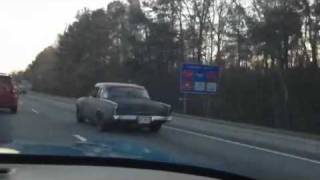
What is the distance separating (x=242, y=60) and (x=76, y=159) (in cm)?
6322

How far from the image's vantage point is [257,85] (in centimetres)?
5750

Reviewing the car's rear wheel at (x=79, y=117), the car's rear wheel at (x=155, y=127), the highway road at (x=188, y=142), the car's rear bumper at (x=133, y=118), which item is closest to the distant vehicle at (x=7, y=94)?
the highway road at (x=188, y=142)

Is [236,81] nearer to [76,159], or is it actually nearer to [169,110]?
[169,110]

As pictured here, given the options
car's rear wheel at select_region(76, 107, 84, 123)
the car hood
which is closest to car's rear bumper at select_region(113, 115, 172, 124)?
car's rear wheel at select_region(76, 107, 84, 123)

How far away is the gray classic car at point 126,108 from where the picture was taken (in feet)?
68.3

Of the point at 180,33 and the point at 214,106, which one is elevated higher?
the point at 180,33

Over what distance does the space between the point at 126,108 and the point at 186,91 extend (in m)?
11.4

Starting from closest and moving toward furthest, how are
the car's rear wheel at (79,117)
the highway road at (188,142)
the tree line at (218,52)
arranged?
the highway road at (188,142) < the car's rear wheel at (79,117) < the tree line at (218,52)

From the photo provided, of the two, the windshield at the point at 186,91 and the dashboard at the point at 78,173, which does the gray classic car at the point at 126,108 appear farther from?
the dashboard at the point at 78,173

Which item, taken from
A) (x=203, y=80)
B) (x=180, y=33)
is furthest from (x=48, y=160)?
(x=180, y=33)

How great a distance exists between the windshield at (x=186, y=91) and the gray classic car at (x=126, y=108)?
0.10ft

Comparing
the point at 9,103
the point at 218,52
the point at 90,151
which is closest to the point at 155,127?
the point at 9,103

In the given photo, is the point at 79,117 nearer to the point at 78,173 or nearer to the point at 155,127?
the point at 155,127

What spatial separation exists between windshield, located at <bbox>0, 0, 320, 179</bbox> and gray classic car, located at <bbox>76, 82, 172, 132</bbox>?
0.03 m
